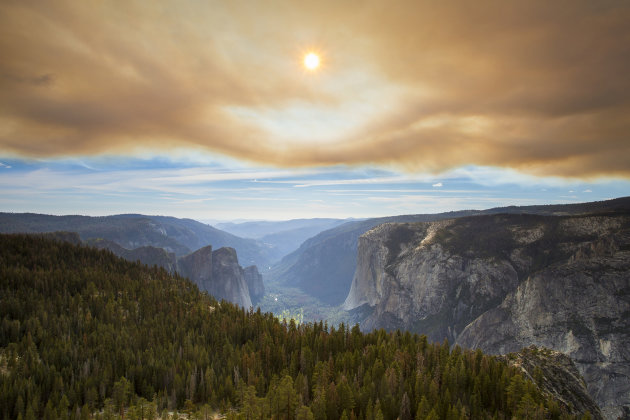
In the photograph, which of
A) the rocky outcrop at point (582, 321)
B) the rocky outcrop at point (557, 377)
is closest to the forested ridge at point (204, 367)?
the rocky outcrop at point (557, 377)

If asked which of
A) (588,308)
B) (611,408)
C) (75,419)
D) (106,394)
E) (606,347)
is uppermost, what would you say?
(75,419)

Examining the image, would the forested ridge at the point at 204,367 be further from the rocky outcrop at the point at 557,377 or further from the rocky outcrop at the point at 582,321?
the rocky outcrop at the point at 582,321

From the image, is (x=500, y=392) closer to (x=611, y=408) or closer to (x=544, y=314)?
(x=611, y=408)

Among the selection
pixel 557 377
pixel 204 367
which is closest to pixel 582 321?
pixel 557 377

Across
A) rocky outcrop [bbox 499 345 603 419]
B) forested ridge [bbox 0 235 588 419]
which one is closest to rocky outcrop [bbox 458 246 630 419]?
rocky outcrop [bbox 499 345 603 419]

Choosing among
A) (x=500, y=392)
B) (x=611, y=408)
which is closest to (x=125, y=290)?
(x=500, y=392)

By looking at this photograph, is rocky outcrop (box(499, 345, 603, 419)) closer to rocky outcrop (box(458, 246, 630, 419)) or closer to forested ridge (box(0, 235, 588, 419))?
forested ridge (box(0, 235, 588, 419))

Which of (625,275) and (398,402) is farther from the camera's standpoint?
(625,275)

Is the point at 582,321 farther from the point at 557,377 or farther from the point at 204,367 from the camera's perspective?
the point at 204,367
